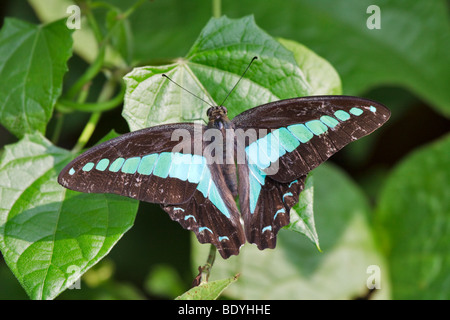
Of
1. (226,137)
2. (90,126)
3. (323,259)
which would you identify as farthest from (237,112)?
(323,259)

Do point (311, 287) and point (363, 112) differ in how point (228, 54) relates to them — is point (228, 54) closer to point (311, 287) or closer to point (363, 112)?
point (363, 112)

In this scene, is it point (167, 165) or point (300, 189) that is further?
point (167, 165)

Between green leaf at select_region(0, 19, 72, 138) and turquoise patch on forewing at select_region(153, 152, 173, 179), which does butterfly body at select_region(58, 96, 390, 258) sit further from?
green leaf at select_region(0, 19, 72, 138)

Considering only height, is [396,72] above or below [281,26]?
below

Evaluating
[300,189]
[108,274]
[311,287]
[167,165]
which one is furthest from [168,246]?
[300,189]

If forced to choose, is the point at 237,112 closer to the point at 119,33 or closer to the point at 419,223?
the point at 119,33
